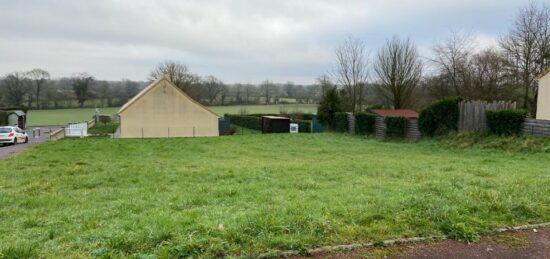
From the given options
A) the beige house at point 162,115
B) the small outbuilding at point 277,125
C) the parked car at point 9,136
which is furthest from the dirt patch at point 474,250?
the small outbuilding at point 277,125

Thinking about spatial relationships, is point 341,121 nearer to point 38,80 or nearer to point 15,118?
point 15,118

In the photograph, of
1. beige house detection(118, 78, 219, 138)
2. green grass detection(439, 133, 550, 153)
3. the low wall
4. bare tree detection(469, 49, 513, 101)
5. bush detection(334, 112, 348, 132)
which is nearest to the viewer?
green grass detection(439, 133, 550, 153)

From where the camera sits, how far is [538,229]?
449cm

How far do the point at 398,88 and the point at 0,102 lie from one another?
239ft

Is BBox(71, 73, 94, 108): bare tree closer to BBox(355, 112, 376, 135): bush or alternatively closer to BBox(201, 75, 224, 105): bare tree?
BBox(201, 75, 224, 105): bare tree

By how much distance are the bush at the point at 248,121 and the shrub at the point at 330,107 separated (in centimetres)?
1591

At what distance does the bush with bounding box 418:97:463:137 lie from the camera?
2114cm

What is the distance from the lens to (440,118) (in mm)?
21828

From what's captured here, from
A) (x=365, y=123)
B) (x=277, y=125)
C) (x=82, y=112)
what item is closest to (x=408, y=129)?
(x=365, y=123)

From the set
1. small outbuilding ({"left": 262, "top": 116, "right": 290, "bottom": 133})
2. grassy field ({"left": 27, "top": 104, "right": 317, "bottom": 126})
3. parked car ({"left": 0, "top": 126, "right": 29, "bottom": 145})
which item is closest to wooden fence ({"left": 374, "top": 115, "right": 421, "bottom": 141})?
small outbuilding ({"left": 262, "top": 116, "right": 290, "bottom": 133})

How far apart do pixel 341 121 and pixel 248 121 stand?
24950 mm

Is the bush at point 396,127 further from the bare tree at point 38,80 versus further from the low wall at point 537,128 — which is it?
the bare tree at point 38,80

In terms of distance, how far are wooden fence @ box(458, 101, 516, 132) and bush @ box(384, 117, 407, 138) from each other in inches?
172

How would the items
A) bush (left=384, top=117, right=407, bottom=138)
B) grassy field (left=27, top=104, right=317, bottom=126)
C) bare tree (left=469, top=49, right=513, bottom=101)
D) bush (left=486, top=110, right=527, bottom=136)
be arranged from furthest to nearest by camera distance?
grassy field (left=27, top=104, right=317, bottom=126) → bare tree (left=469, top=49, right=513, bottom=101) → bush (left=384, top=117, right=407, bottom=138) → bush (left=486, top=110, right=527, bottom=136)
